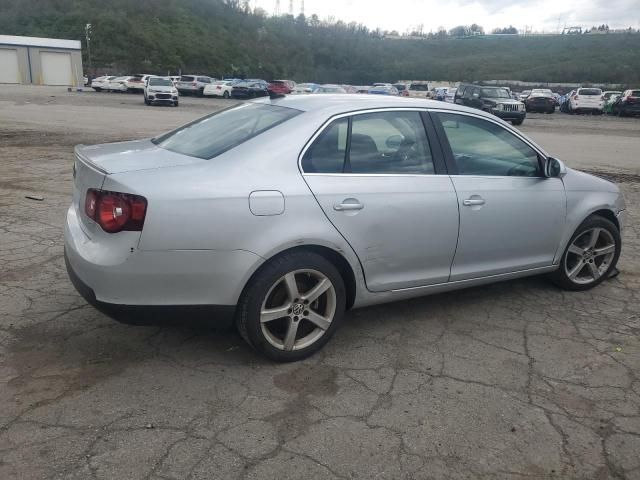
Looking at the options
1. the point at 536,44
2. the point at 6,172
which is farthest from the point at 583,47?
the point at 6,172

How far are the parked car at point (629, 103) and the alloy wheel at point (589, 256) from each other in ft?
105

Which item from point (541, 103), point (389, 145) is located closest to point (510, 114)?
point (541, 103)

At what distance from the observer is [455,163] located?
13.1 feet

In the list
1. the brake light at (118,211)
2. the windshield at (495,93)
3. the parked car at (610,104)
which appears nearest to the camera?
the brake light at (118,211)

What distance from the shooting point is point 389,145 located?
3814 mm

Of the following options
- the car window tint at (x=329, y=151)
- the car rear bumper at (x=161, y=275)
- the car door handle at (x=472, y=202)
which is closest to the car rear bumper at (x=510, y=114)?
the car door handle at (x=472, y=202)

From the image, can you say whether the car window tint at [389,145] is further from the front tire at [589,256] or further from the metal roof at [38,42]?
the metal roof at [38,42]

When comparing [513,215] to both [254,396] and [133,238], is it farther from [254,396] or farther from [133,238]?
[133,238]

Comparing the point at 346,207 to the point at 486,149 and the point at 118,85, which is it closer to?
the point at 486,149

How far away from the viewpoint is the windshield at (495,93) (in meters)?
26.2

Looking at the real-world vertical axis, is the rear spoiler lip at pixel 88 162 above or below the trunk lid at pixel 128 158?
below

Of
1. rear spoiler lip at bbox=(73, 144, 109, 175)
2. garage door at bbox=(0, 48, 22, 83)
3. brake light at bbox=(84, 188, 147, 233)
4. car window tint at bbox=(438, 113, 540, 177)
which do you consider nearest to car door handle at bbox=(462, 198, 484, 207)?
car window tint at bbox=(438, 113, 540, 177)

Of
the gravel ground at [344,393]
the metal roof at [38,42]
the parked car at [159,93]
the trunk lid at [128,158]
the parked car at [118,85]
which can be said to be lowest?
the parked car at [118,85]

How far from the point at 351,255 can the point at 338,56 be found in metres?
106
